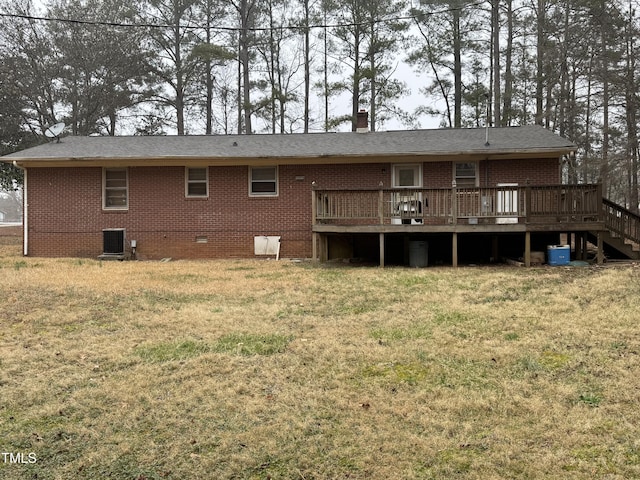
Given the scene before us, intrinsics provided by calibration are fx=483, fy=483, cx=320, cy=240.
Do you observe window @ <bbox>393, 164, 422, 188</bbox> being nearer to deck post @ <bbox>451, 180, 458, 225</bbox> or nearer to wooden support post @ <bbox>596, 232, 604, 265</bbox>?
deck post @ <bbox>451, 180, 458, 225</bbox>

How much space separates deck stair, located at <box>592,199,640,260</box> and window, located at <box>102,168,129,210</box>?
42.2 feet

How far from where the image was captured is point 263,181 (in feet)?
46.8

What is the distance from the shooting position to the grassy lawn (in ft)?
9.02

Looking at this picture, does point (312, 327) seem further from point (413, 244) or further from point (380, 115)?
point (380, 115)

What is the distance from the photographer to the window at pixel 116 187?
14445mm

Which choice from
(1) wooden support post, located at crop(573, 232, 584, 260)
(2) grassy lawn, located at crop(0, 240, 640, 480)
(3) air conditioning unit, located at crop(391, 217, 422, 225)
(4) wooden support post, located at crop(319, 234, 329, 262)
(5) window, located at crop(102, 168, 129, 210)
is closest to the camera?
(2) grassy lawn, located at crop(0, 240, 640, 480)

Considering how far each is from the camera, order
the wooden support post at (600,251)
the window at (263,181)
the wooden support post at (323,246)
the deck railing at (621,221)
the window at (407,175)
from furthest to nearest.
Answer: the window at (263,181) < the window at (407,175) < the wooden support post at (323,246) < the deck railing at (621,221) < the wooden support post at (600,251)

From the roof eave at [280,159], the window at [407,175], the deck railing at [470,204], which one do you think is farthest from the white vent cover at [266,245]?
the window at [407,175]

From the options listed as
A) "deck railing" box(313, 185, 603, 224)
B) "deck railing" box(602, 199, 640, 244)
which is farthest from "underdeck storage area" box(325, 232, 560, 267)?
"deck railing" box(602, 199, 640, 244)

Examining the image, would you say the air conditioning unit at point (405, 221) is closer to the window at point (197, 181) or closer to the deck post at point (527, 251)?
the deck post at point (527, 251)

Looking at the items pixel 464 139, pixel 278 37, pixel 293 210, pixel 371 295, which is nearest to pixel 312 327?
pixel 371 295

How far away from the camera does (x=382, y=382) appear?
3.90 metres

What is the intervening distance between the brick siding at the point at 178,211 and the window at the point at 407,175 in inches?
7.6

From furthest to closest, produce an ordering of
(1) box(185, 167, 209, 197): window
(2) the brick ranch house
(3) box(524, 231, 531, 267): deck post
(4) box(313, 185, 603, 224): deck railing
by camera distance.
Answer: (1) box(185, 167, 209, 197): window, (2) the brick ranch house, (3) box(524, 231, 531, 267): deck post, (4) box(313, 185, 603, 224): deck railing
